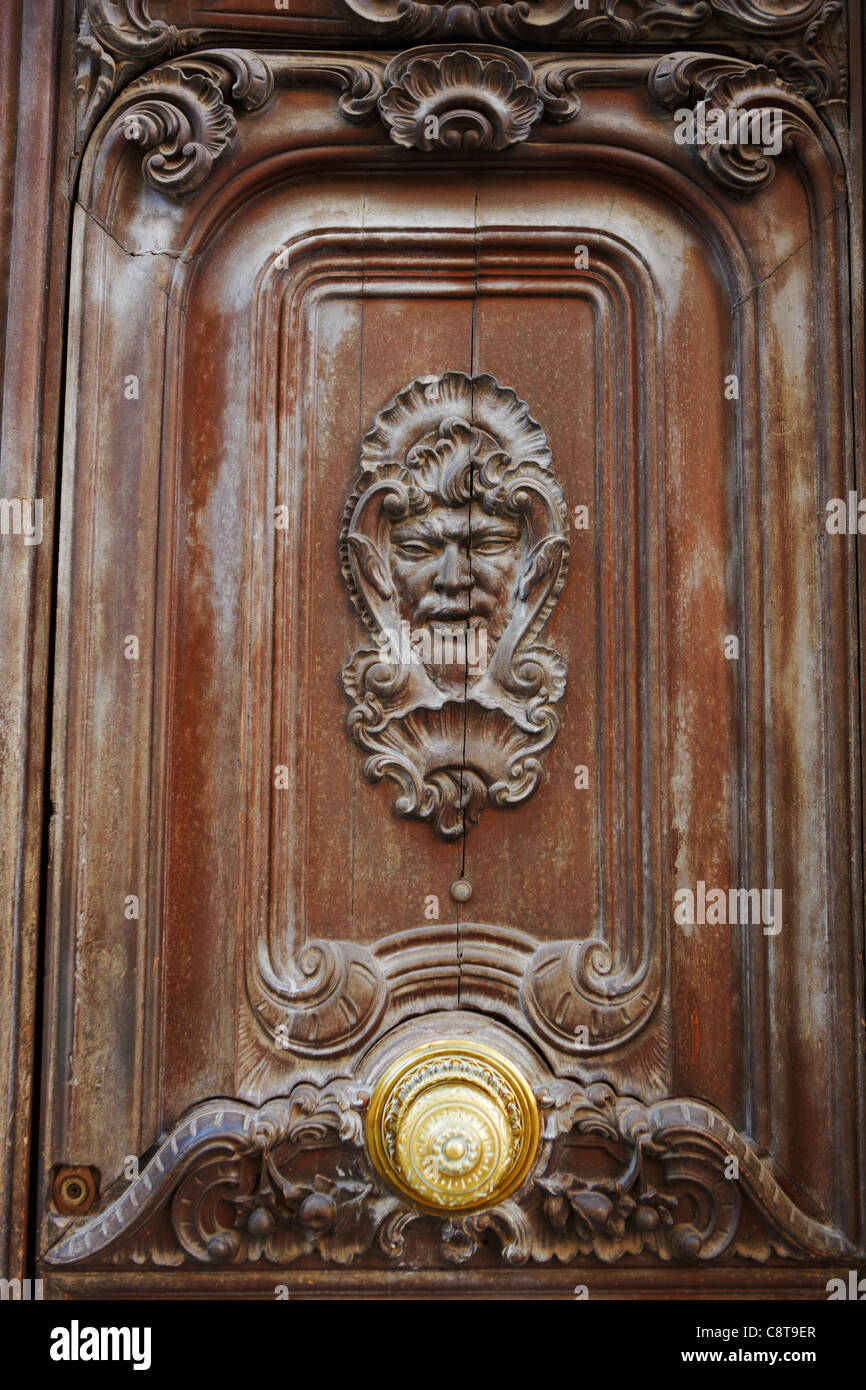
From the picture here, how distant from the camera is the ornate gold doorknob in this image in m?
1.93

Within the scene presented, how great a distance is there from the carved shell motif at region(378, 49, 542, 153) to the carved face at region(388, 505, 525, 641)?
2.14ft

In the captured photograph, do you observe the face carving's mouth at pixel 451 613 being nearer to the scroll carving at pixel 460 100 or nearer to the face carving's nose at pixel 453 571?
the face carving's nose at pixel 453 571

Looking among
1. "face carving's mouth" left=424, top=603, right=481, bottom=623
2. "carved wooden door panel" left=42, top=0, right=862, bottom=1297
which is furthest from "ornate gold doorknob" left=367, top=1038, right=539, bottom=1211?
"face carving's mouth" left=424, top=603, right=481, bottom=623

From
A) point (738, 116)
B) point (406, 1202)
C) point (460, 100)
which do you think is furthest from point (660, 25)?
point (406, 1202)

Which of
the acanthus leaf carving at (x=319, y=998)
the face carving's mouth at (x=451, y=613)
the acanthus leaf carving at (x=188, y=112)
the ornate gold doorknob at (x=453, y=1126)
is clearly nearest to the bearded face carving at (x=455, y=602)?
the face carving's mouth at (x=451, y=613)

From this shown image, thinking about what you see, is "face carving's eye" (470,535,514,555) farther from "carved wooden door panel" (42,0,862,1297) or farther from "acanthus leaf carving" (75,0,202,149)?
"acanthus leaf carving" (75,0,202,149)

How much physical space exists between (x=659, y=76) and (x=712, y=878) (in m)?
1.43

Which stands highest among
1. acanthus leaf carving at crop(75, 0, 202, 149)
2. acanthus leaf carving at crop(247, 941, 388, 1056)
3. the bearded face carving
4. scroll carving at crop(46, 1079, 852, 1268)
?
acanthus leaf carving at crop(75, 0, 202, 149)

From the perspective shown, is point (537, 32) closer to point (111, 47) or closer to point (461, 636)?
point (111, 47)

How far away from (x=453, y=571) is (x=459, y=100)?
83 cm

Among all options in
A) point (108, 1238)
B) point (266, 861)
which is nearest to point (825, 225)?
point (266, 861)

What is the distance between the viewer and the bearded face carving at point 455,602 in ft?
7.00

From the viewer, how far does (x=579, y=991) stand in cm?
211

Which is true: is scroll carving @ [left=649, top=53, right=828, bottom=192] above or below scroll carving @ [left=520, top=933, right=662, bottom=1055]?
above
